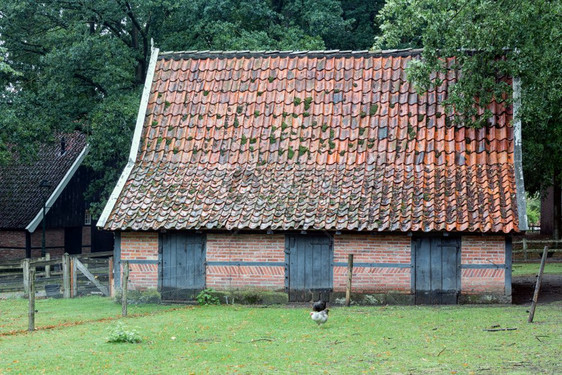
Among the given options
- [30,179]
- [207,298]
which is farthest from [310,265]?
[30,179]

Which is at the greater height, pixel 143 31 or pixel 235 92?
pixel 143 31

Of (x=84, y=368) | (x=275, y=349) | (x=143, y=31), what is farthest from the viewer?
(x=143, y=31)

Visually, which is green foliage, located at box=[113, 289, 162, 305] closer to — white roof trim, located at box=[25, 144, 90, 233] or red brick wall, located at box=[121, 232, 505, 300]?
red brick wall, located at box=[121, 232, 505, 300]

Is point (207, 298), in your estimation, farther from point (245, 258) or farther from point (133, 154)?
point (133, 154)

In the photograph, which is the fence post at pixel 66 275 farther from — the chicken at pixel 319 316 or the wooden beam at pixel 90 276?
the chicken at pixel 319 316

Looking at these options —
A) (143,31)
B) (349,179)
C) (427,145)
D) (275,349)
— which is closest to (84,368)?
(275,349)

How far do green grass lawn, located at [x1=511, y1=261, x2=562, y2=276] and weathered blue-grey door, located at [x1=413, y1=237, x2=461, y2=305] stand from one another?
34.1ft

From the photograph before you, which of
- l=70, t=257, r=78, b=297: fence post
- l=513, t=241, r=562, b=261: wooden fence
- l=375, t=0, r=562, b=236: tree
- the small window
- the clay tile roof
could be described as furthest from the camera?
the small window

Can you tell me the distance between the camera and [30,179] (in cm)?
4303

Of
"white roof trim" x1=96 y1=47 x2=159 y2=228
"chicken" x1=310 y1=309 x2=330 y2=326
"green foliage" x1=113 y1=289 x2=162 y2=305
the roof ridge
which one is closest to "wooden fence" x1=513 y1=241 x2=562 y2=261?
the roof ridge

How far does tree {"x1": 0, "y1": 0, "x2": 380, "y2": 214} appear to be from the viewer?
34719 millimetres

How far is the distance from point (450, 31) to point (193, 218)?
28.8ft

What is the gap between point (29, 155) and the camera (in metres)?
34.9

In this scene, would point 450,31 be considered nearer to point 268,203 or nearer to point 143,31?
point 268,203
